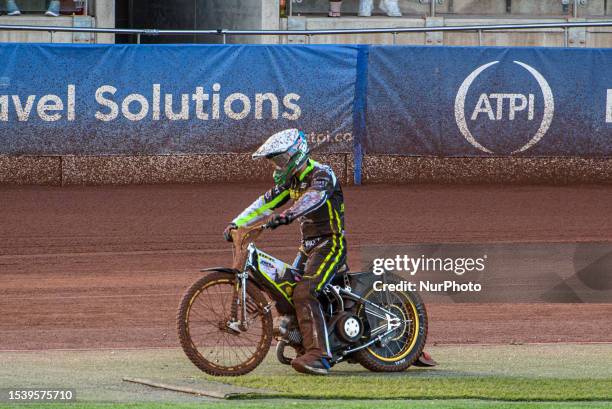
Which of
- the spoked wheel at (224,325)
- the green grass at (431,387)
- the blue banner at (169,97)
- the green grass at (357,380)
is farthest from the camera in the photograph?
the blue banner at (169,97)

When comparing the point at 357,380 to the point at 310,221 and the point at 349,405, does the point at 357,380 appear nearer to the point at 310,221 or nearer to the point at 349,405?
the point at 310,221

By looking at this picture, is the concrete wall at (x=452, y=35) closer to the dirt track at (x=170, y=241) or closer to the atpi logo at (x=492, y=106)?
the atpi logo at (x=492, y=106)

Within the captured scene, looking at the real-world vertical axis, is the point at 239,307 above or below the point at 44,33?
below

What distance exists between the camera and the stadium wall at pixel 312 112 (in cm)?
1869

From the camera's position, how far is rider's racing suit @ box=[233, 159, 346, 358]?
28.9 feet

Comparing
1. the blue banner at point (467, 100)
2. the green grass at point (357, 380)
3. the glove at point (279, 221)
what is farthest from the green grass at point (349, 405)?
the blue banner at point (467, 100)

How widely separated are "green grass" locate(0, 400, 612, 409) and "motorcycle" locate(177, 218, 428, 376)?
119 cm

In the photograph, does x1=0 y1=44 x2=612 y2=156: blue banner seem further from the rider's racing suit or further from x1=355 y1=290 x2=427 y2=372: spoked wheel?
the rider's racing suit

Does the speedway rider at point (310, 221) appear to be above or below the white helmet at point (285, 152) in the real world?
below

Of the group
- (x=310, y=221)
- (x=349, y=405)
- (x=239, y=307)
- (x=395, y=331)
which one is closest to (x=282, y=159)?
(x=310, y=221)

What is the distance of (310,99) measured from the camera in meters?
19.2

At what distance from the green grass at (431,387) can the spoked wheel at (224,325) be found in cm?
15

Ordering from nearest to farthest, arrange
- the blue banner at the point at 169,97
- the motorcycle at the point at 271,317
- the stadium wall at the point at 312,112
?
the motorcycle at the point at 271,317, the blue banner at the point at 169,97, the stadium wall at the point at 312,112

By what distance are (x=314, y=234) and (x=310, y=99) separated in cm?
1032
